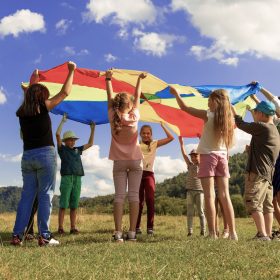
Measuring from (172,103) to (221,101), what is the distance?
10.8ft

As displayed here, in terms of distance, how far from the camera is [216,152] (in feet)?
16.6

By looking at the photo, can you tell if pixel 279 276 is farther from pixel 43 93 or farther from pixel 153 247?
pixel 43 93

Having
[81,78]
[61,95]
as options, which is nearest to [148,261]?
[61,95]

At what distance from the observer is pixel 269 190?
5.29 metres

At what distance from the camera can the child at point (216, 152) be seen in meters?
4.98

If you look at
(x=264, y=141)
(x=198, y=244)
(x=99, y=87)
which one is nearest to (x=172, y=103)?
(x=99, y=87)

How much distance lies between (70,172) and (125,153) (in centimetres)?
232

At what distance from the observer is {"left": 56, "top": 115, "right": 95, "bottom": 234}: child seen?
704 cm

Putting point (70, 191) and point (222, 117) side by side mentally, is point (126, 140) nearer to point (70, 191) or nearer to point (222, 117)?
point (222, 117)

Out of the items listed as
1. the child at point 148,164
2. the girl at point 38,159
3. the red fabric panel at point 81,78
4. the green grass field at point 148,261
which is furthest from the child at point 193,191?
the girl at point 38,159

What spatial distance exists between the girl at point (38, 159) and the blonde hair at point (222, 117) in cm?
182

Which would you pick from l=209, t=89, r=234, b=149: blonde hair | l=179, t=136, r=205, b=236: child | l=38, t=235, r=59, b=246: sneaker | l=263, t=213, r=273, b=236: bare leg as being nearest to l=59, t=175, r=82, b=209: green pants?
l=179, t=136, r=205, b=236: child

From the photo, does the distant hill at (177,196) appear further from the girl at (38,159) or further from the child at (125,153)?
the girl at (38,159)

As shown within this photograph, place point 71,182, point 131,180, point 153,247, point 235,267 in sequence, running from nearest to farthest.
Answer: point 235,267 < point 153,247 < point 131,180 < point 71,182
